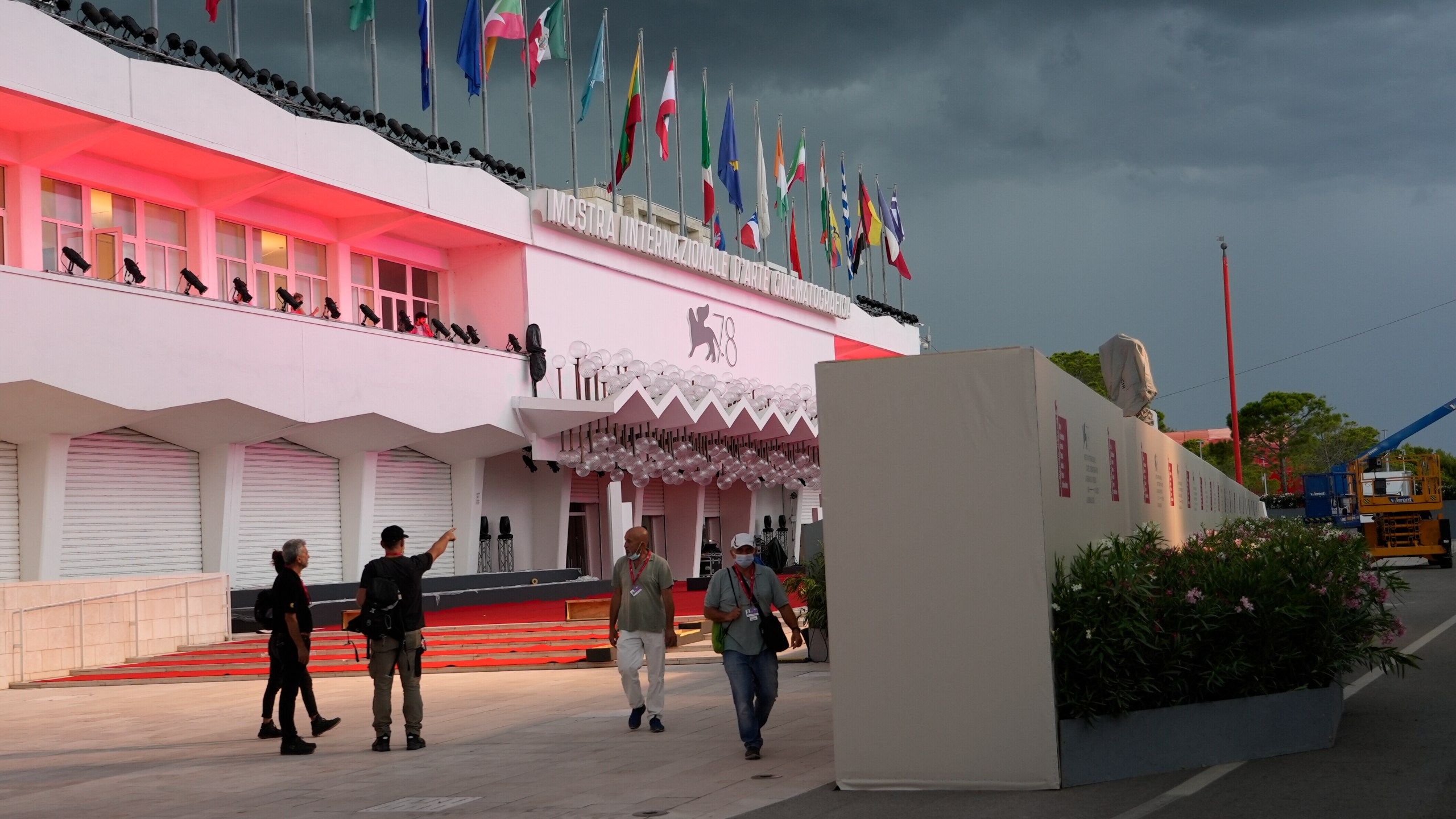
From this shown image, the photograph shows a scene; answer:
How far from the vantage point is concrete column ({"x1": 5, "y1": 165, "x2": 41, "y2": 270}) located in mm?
21000

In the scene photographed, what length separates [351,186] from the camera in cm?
2531

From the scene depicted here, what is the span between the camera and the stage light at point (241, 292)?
878 inches

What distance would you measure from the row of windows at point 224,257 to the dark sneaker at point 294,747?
44.3ft

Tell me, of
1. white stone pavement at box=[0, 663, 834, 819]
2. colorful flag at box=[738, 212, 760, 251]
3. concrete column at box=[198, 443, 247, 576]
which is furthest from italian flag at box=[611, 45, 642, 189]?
white stone pavement at box=[0, 663, 834, 819]

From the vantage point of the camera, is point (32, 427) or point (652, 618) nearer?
point (652, 618)

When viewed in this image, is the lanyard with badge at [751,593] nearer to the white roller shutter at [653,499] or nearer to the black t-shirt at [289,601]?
the black t-shirt at [289,601]

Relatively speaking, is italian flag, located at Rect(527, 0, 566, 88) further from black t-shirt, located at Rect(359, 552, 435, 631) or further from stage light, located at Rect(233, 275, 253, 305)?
black t-shirt, located at Rect(359, 552, 435, 631)

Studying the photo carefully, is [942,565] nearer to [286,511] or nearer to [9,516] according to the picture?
[9,516]

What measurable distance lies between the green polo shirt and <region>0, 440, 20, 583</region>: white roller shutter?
46.0 feet

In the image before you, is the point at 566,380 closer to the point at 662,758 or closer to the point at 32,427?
the point at 32,427

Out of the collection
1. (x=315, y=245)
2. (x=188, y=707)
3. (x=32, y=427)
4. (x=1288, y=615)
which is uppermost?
(x=315, y=245)

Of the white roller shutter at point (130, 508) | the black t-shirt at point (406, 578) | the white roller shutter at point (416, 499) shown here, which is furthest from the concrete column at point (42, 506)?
the black t-shirt at point (406, 578)

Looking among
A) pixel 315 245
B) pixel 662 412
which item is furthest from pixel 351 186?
pixel 662 412

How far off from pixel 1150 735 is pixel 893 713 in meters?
1.58
